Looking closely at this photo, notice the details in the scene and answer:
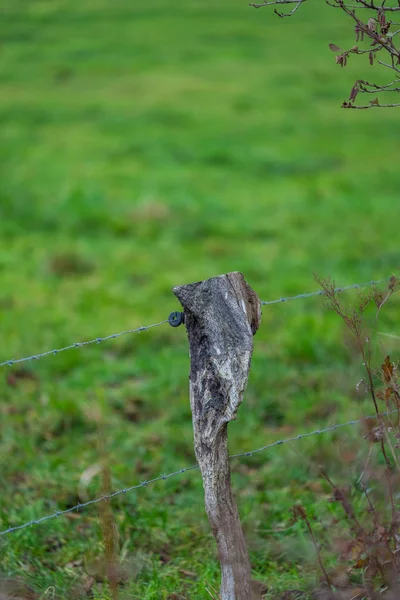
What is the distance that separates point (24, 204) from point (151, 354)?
552 centimetres

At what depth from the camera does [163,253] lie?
11.1 m

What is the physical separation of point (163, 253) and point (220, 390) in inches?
298

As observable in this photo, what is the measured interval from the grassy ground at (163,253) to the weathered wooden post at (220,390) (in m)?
0.47

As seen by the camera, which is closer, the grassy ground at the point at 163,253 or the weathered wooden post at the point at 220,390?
the weathered wooden post at the point at 220,390

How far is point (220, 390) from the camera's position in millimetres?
3652

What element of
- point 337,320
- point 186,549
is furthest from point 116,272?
point 186,549

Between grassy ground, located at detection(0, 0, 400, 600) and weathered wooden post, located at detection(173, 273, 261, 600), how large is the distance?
47 cm

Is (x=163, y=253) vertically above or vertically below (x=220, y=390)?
above

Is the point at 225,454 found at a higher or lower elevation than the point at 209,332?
lower

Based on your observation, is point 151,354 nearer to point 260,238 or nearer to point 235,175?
point 260,238

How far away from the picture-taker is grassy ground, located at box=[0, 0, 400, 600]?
16.9ft

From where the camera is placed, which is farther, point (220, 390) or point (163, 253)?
point (163, 253)

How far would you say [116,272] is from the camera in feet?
34.2

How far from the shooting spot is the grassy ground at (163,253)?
5.14 meters
